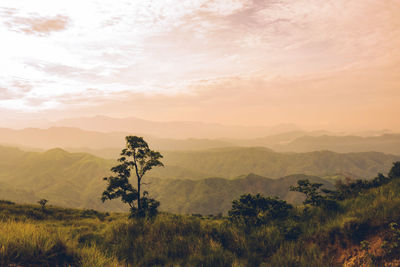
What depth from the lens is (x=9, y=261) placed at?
426 cm

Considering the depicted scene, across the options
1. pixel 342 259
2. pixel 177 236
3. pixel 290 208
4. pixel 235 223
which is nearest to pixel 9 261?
pixel 177 236

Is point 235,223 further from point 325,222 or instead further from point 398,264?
Answer: point 398,264

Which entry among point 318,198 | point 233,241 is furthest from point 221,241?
point 318,198

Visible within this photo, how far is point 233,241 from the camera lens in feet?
24.1

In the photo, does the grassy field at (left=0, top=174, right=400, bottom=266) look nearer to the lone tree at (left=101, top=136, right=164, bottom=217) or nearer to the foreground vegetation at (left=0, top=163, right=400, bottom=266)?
the foreground vegetation at (left=0, top=163, right=400, bottom=266)

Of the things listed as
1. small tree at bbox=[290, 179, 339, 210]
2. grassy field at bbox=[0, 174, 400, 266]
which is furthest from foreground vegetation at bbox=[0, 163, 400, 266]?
small tree at bbox=[290, 179, 339, 210]

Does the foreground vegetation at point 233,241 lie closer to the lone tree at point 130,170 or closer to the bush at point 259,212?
the bush at point 259,212

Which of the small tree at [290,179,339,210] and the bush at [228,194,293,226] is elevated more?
the small tree at [290,179,339,210]

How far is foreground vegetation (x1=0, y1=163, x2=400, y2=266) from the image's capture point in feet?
16.3

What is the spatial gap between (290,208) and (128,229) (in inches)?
294

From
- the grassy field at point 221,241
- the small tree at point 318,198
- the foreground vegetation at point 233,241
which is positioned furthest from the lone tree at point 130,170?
the grassy field at point 221,241

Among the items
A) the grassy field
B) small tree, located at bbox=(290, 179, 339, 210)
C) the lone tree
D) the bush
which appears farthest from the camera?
the lone tree

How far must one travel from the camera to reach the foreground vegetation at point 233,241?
4.96 meters

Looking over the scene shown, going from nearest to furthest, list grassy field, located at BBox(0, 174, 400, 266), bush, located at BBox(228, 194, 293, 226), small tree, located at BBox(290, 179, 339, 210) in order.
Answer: grassy field, located at BBox(0, 174, 400, 266) < small tree, located at BBox(290, 179, 339, 210) < bush, located at BBox(228, 194, 293, 226)
